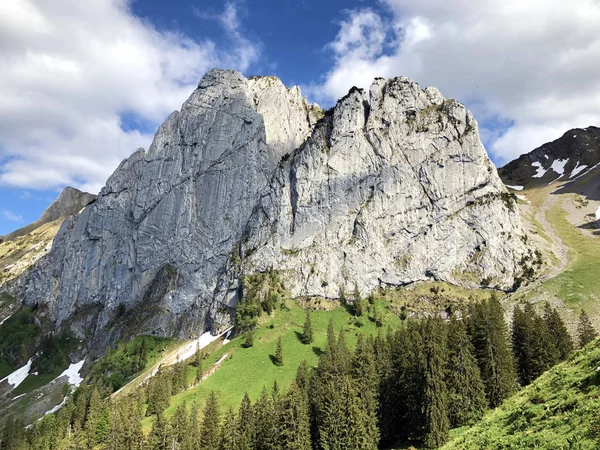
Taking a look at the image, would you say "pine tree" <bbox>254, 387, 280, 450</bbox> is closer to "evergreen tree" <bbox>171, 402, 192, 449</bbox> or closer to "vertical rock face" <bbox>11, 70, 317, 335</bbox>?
"evergreen tree" <bbox>171, 402, 192, 449</bbox>

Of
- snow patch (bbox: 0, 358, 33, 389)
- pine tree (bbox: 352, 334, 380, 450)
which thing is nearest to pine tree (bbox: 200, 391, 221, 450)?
pine tree (bbox: 352, 334, 380, 450)

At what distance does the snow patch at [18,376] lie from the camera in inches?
6978

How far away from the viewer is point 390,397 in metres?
63.4

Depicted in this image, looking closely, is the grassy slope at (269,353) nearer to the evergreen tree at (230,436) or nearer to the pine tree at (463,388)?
the evergreen tree at (230,436)

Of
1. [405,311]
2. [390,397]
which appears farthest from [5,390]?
[390,397]

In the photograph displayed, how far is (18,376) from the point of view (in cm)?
18262

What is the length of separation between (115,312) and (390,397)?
517 feet

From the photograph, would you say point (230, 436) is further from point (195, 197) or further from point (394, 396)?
point (195, 197)

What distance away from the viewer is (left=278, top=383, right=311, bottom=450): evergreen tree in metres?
54.2

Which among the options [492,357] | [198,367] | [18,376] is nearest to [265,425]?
[492,357]

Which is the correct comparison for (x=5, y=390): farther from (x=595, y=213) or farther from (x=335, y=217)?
(x=595, y=213)

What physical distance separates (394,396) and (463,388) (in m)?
12.1

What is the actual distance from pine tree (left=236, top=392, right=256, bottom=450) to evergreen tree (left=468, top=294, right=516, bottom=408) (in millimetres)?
34079

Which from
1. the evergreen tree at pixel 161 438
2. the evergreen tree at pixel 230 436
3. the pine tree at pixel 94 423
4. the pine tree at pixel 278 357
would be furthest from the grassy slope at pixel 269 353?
the evergreen tree at pixel 230 436
